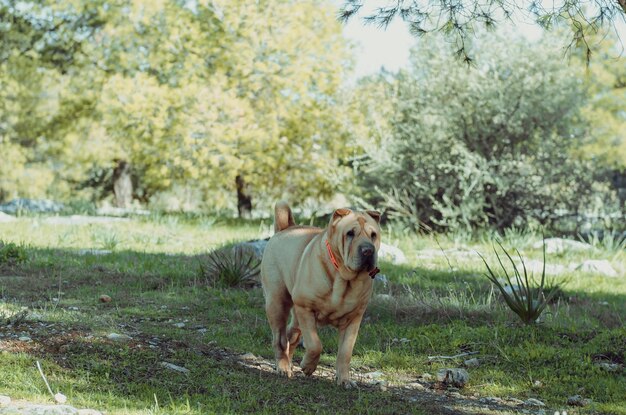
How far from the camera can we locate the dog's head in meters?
4.59

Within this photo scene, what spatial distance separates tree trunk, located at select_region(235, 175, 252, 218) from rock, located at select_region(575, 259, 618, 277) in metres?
10.4

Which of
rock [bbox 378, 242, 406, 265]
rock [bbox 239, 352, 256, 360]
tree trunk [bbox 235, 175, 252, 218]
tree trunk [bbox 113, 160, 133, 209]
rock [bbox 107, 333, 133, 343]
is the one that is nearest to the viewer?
rock [bbox 107, 333, 133, 343]

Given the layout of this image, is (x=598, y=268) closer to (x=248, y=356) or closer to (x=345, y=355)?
(x=248, y=356)

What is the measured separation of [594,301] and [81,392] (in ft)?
21.1

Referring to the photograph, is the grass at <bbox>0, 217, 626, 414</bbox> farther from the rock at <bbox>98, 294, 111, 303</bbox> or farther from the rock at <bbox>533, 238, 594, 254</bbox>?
the rock at <bbox>533, 238, 594, 254</bbox>

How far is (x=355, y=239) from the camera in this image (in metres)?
4.67

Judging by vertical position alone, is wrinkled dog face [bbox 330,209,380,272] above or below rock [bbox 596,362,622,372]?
above

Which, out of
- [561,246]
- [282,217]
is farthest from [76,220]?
[282,217]

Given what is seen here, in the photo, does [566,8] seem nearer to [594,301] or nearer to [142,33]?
[594,301]

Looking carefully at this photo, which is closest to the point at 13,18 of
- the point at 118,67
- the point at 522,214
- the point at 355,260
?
the point at 118,67

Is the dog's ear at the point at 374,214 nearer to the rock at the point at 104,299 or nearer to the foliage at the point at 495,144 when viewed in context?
the rock at the point at 104,299

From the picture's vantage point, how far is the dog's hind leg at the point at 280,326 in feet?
17.5

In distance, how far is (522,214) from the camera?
15516 millimetres

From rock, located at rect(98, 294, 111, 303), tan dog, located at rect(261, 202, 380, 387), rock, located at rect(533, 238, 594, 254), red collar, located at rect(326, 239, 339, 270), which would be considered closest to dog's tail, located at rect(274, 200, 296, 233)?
tan dog, located at rect(261, 202, 380, 387)
